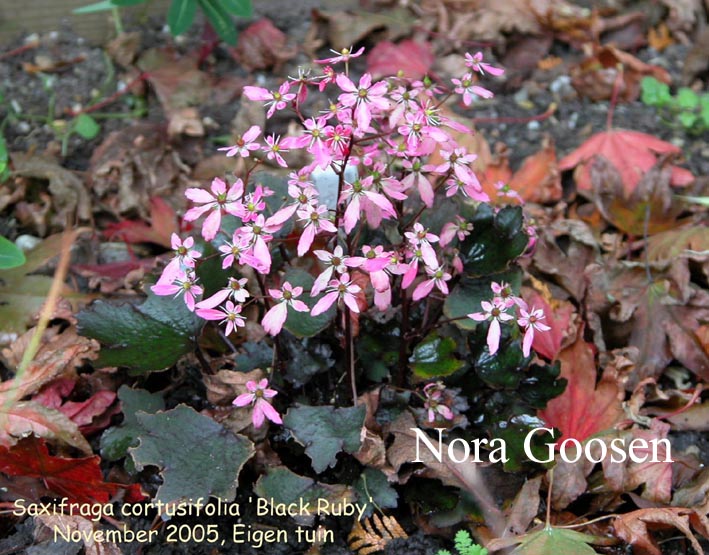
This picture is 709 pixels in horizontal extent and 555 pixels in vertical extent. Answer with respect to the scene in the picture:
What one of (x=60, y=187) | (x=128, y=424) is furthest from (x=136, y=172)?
(x=128, y=424)

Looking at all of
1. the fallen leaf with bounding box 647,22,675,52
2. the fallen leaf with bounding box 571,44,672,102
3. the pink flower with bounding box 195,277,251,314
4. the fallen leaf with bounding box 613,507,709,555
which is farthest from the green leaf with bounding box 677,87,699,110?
the pink flower with bounding box 195,277,251,314

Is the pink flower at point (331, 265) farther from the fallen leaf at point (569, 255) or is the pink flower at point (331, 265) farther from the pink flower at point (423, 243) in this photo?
the fallen leaf at point (569, 255)

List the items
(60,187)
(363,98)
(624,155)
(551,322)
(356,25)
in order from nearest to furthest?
(363,98)
(551,322)
(60,187)
(624,155)
(356,25)

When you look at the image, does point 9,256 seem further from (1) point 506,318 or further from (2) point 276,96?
(1) point 506,318

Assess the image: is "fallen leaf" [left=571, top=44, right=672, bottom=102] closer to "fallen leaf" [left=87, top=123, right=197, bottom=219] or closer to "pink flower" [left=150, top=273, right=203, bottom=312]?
"fallen leaf" [left=87, top=123, right=197, bottom=219]

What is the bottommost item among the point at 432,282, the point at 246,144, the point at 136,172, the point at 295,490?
the point at 295,490

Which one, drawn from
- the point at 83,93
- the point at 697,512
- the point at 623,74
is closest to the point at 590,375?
the point at 697,512
